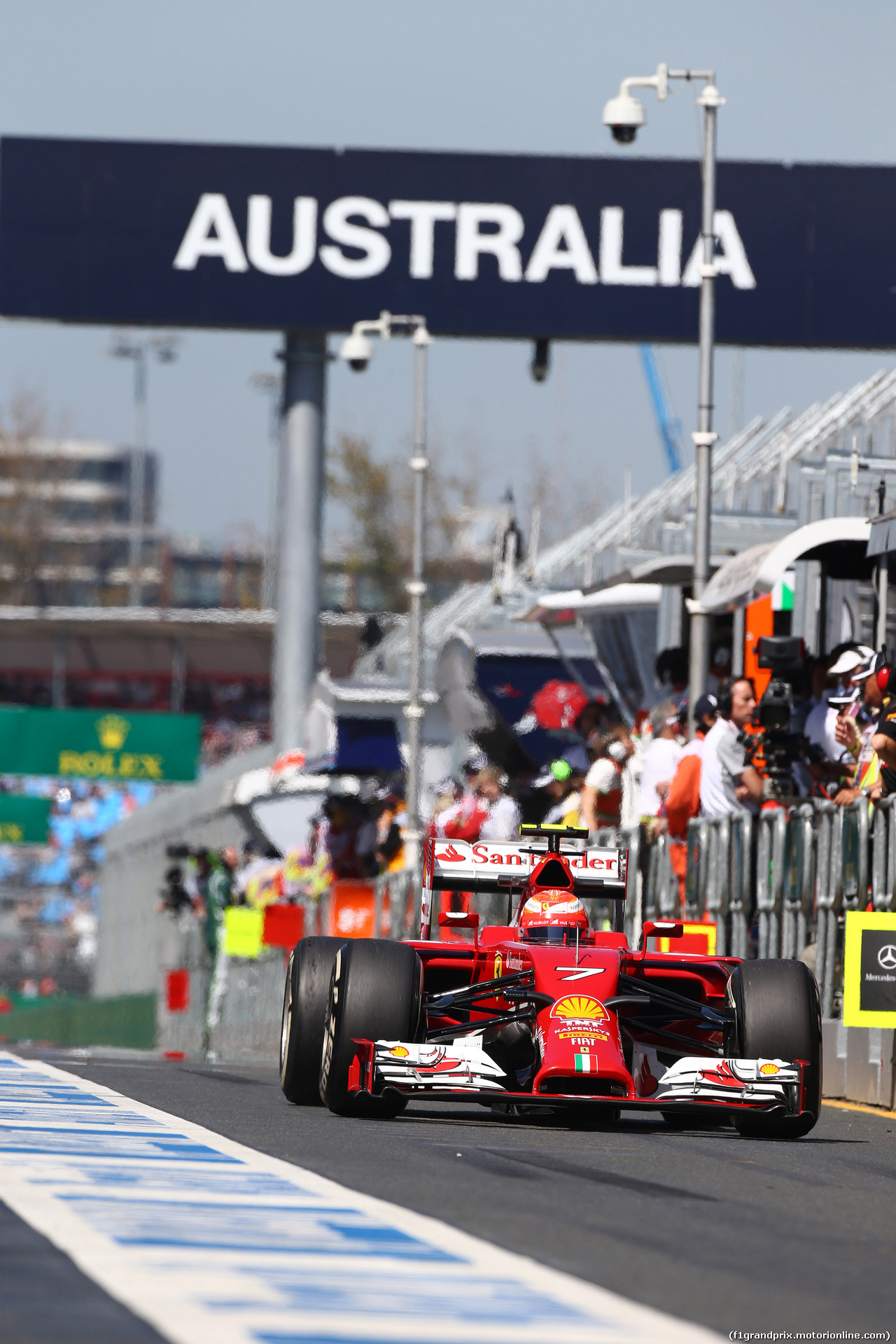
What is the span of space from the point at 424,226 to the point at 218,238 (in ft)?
9.44

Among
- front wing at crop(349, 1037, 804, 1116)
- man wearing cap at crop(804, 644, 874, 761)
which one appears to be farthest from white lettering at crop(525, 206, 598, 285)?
front wing at crop(349, 1037, 804, 1116)

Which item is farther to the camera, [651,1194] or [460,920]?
[460,920]

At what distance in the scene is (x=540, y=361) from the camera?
38.6m

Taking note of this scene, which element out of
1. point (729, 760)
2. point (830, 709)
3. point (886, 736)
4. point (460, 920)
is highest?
point (830, 709)

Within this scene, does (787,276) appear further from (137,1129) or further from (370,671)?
(137,1129)

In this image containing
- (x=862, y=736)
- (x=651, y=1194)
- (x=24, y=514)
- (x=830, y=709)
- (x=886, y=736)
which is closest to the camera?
(x=651, y=1194)

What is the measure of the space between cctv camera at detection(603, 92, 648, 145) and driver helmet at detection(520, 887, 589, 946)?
1178 centimetres

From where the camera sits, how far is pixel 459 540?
8944 cm

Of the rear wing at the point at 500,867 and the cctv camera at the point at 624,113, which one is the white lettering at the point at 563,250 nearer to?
the cctv camera at the point at 624,113

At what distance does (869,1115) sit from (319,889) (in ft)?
60.8

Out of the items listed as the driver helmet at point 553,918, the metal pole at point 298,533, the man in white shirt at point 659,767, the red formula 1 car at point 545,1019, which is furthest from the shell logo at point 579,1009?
the metal pole at point 298,533

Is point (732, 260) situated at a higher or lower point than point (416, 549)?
higher

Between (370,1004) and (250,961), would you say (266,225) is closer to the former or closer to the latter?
(250,961)

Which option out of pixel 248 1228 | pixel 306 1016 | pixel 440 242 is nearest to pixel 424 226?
pixel 440 242
